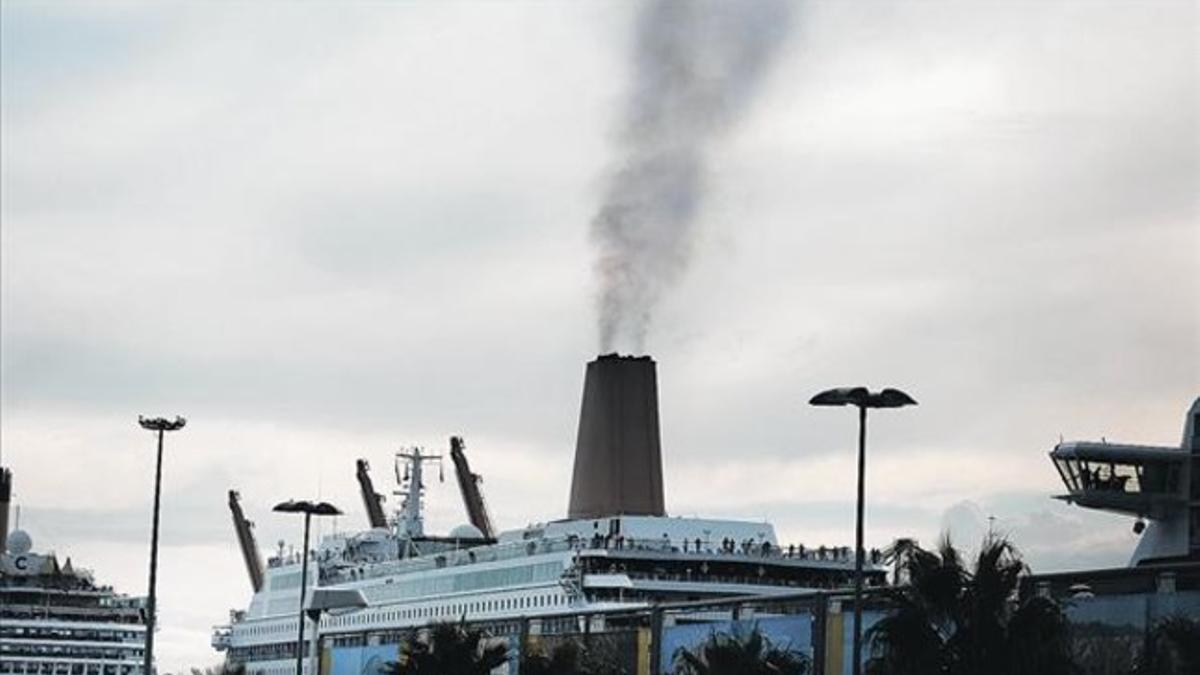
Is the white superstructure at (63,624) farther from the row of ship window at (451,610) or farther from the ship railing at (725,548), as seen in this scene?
the ship railing at (725,548)

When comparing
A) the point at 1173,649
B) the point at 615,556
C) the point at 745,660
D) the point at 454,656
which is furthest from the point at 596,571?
the point at 1173,649

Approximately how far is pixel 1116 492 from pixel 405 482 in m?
68.6

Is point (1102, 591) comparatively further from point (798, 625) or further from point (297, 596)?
point (297, 596)

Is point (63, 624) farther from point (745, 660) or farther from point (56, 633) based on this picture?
point (745, 660)

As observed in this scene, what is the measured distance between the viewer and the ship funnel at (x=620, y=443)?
115m

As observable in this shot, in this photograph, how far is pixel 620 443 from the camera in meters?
116

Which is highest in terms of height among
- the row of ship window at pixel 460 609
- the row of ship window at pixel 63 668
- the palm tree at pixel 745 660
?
the row of ship window at pixel 460 609

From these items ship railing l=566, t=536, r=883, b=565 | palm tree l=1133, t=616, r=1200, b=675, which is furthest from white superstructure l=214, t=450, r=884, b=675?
palm tree l=1133, t=616, r=1200, b=675

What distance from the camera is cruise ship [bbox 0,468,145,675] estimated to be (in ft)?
448

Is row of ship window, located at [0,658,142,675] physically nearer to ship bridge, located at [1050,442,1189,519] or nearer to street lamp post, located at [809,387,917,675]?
ship bridge, located at [1050,442,1189,519]

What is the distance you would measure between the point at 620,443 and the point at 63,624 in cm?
3863

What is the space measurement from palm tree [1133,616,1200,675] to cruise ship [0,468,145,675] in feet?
327

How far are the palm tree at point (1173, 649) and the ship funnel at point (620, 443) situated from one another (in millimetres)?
71076

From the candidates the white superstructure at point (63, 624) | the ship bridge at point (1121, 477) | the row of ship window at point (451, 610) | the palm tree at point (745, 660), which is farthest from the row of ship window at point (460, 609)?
the palm tree at point (745, 660)
